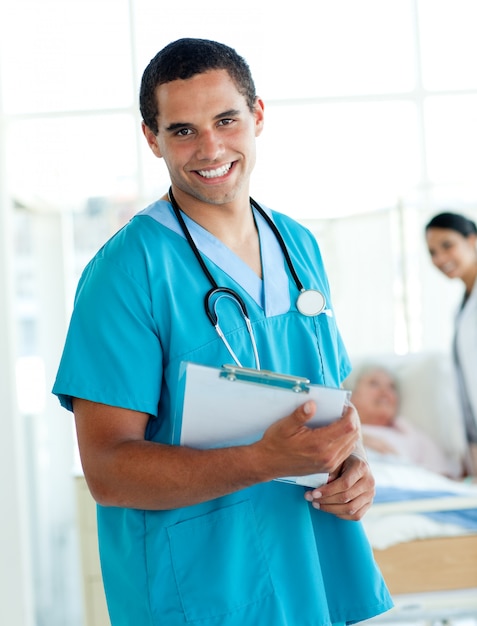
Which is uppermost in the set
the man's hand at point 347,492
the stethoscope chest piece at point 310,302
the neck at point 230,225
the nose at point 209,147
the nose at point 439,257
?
the nose at point 439,257

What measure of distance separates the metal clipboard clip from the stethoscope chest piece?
23cm

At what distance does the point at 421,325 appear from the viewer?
11.7 feet

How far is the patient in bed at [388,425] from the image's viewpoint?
3.34 m

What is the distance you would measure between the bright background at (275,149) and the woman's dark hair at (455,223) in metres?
0.05

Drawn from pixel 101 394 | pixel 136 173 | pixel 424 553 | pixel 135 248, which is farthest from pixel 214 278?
pixel 136 173

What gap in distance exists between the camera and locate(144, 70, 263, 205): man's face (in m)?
1.12

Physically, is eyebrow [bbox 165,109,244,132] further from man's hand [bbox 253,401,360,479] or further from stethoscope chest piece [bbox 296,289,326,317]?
man's hand [bbox 253,401,360,479]

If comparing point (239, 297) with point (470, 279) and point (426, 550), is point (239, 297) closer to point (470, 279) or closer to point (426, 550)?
point (426, 550)

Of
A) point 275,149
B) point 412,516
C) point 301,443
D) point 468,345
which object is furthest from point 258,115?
point 275,149

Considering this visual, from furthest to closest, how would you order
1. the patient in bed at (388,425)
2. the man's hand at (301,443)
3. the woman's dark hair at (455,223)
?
the woman's dark hair at (455,223)
the patient in bed at (388,425)
the man's hand at (301,443)

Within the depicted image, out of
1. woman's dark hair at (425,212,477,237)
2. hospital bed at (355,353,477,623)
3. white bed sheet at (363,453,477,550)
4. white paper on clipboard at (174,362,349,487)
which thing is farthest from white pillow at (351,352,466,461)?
white paper on clipboard at (174,362,349,487)

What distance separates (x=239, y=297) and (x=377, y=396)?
8.06 feet

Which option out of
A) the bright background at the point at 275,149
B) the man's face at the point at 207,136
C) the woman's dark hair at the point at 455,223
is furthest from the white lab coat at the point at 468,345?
the man's face at the point at 207,136

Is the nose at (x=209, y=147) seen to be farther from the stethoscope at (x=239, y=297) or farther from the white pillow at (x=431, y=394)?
the white pillow at (x=431, y=394)
